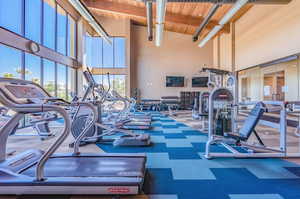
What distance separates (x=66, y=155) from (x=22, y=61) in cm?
511

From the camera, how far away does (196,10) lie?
9.27m

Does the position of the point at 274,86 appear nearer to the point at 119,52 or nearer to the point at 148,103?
the point at 148,103

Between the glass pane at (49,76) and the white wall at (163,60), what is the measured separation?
20.3 feet

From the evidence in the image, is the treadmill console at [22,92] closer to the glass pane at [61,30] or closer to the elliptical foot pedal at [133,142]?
the elliptical foot pedal at [133,142]

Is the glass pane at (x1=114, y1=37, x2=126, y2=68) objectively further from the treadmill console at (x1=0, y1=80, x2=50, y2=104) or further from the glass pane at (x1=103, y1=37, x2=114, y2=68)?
the treadmill console at (x1=0, y1=80, x2=50, y2=104)

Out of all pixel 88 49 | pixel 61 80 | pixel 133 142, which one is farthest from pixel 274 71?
pixel 88 49

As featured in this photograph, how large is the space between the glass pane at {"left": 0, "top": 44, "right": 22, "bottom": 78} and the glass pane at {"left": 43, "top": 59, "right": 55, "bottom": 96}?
1.38 metres

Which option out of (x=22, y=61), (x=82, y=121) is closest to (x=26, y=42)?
(x=22, y=61)

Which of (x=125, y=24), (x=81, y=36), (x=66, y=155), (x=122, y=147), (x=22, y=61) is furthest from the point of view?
(x=125, y=24)

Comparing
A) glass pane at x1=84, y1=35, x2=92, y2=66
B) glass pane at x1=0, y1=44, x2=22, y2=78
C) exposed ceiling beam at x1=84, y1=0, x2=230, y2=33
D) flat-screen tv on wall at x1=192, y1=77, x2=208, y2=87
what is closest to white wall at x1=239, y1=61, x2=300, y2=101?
flat-screen tv on wall at x1=192, y1=77, x2=208, y2=87

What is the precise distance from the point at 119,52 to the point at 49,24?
5.42 m

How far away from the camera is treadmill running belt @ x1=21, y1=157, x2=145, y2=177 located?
2.13m

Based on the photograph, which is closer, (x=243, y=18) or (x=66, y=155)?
(x=66, y=155)

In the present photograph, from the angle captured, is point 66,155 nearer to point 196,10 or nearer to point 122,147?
point 122,147
